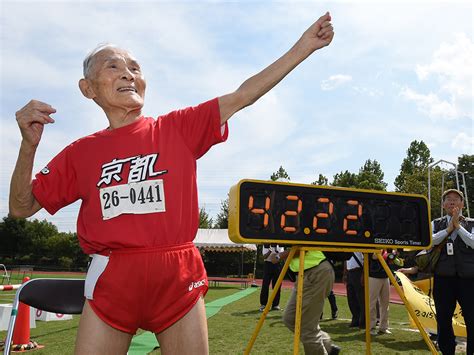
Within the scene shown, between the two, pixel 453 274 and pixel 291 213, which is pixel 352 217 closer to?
pixel 291 213

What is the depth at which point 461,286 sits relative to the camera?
17.9ft

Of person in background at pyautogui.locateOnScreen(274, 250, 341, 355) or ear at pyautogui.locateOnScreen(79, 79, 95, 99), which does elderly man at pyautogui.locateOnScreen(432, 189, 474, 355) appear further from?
ear at pyautogui.locateOnScreen(79, 79, 95, 99)

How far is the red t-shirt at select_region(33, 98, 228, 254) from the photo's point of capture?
6.90 ft

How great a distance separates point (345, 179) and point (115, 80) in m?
55.9

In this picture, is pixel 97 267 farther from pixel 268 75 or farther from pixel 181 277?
pixel 268 75

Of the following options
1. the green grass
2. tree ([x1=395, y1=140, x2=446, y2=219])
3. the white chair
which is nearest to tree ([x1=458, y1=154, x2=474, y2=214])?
tree ([x1=395, y1=140, x2=446, y2=219])

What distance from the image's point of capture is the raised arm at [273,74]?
226 cm

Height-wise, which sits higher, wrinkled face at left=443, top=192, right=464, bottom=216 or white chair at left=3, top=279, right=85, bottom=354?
wrinkled face at left=443, top=192, right=464, bottom=216

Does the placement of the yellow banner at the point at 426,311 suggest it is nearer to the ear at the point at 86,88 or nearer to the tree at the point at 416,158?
the ear at the point at 86,88

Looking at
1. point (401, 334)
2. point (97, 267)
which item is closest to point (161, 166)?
point (97, 267)

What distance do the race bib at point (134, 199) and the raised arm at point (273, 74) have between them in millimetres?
480

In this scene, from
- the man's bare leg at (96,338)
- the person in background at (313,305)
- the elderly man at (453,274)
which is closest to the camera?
the man's bare leg at (96,338)

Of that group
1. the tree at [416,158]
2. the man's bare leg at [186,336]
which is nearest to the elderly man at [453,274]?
the man's bare leg at [186,336]

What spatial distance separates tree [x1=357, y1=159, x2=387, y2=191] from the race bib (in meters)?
42.4
